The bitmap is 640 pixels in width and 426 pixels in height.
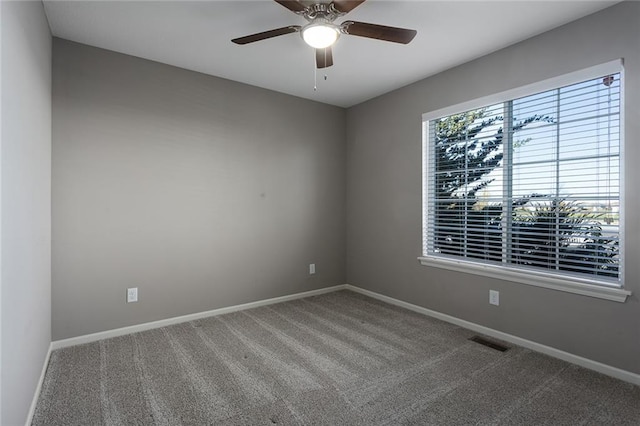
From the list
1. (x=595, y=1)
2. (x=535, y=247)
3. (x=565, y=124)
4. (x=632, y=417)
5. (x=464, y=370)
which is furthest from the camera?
(x=535, y=247)

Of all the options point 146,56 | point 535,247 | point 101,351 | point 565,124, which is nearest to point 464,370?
point 535,247

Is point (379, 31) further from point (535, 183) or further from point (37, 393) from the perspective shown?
point (37, 393)

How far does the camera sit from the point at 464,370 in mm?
2355

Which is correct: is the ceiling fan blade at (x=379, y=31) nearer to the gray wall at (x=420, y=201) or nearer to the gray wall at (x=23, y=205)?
the gray wall at (x=420, y=201)

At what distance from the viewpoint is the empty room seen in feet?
6.41

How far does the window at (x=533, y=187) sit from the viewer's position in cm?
234

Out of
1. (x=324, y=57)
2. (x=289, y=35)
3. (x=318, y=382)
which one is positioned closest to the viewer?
(x=318, y=382)

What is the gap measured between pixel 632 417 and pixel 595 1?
8.50 ft

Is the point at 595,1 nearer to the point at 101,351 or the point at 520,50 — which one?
the point at 520,50

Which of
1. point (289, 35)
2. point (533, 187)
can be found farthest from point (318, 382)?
point (289, 35)

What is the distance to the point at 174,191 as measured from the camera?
3.24m

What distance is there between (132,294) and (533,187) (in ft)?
11.9

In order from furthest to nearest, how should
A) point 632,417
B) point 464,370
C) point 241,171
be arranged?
point 241,171 < point 464,370 < point 632,417

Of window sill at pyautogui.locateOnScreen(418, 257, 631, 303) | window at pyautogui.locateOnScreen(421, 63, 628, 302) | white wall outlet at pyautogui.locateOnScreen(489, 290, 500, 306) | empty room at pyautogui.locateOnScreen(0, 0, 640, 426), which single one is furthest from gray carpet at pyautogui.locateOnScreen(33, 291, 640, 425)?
window at pyautogui.locateOnScreen(421, 63, 628, 302)
